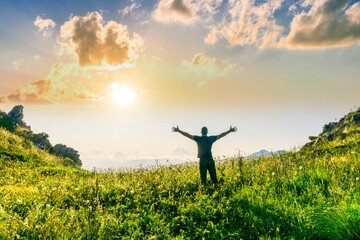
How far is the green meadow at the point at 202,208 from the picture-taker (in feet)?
14.9

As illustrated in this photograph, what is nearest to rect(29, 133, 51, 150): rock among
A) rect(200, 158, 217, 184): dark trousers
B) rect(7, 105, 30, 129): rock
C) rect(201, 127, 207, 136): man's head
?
rect(7, 105, 30, 129): rock

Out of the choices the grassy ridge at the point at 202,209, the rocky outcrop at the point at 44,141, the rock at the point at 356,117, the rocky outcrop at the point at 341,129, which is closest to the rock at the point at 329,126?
the rocky outcrop at the point at 341,129

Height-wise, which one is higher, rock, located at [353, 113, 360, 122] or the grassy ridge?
rock, located at [353, 113, 360, 122]

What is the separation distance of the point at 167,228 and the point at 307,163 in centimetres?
651

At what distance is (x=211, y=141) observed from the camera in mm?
8227

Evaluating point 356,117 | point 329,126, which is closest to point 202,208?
point 356,117

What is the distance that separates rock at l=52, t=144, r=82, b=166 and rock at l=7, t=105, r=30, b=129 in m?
7.05

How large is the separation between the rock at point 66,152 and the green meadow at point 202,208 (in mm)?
22013

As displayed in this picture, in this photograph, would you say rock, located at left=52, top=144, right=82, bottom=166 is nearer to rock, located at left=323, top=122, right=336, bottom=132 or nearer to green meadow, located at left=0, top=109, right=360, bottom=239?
green meadow, located at left=0, top=109, right=360, bottom=239

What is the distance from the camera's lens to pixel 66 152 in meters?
29.7

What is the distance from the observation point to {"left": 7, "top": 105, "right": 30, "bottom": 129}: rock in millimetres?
32062

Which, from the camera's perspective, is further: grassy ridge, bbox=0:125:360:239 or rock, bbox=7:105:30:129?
rock, bbox=7:105:30:129

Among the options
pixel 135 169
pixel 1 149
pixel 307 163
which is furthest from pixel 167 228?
pixel 1 149

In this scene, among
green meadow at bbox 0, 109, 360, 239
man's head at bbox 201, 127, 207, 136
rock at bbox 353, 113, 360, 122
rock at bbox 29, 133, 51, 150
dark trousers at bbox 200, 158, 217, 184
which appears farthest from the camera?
rock at bbox 29, 133, 51, 150
